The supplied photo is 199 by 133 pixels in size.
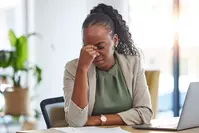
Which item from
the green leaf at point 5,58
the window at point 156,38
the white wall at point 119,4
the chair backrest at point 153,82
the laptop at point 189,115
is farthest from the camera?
the window at point 156,38

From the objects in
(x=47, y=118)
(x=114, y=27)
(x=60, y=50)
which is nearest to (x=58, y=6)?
(x=60, y=50)

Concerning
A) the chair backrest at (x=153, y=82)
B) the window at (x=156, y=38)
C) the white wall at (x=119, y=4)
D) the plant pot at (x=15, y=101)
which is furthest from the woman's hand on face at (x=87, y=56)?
the window at (x=156, y=38)

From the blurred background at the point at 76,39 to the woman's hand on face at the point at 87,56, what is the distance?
2322 mm

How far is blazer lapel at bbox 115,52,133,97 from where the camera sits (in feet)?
6.73

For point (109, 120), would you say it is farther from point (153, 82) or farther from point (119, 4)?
point (119, 4)

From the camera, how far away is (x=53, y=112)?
193cm

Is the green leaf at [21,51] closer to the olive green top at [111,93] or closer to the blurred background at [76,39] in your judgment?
the blurred background at [76,39]

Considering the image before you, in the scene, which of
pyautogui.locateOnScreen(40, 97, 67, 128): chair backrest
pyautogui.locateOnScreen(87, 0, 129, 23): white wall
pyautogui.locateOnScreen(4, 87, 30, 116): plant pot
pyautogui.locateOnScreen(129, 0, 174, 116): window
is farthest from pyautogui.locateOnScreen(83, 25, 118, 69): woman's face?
pyautogui.locateOnScreen(129, 0, 174, 116): window

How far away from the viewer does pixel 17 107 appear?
13.2 ft

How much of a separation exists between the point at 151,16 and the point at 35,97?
1.71m

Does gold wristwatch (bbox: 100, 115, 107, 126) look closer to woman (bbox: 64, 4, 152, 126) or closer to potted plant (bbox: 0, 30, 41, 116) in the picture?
woman (bbox: 64, 4, 152, 126)

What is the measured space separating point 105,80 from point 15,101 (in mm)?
2184

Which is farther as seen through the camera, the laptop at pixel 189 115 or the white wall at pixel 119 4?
the white wall at pixel 119 4

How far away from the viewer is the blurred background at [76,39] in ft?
14.4
